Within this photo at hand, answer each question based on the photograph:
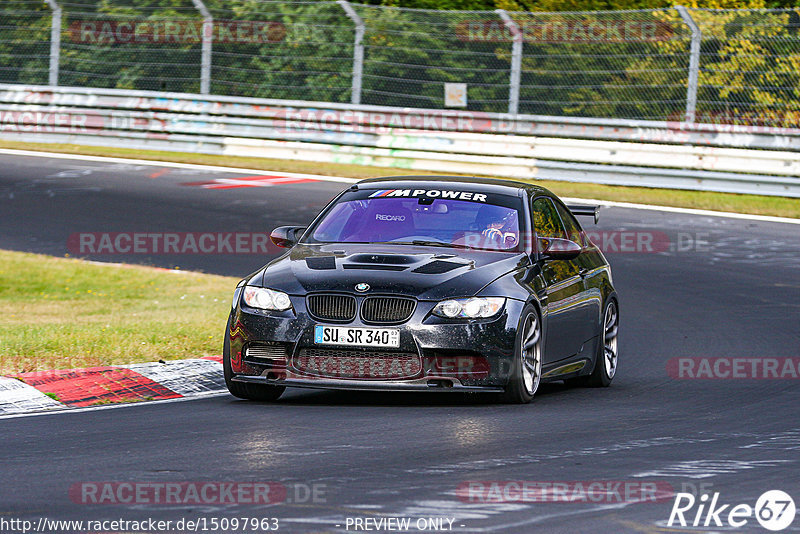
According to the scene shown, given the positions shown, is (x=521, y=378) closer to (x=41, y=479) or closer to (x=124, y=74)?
(x=41, y=479)

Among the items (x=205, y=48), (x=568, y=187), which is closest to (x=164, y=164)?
(x=205, y=48)

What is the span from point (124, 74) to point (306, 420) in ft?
65.4

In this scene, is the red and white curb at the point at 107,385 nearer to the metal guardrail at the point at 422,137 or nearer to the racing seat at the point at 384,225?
the racing seat at the point at 384,225

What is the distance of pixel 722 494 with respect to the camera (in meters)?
6.21

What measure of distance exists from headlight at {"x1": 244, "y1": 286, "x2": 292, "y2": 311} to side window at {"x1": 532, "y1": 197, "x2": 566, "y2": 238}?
7.03 ft

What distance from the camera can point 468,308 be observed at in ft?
28.4

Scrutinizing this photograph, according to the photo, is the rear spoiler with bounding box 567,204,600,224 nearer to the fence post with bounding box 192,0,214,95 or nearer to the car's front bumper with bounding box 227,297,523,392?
the car's front bumper with bounding box 227,297,523,392

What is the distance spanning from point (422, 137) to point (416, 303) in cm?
1633

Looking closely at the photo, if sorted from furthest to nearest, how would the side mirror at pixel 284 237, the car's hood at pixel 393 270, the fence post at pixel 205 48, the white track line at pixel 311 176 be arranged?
the fence post at pixel 205 48 → the white track line at pixel 311 176 → the side mirror at pixel 284 237 → the car's hood at pixel 393 270

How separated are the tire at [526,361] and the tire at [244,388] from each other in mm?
1484

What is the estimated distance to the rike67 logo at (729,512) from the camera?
18.7 ft

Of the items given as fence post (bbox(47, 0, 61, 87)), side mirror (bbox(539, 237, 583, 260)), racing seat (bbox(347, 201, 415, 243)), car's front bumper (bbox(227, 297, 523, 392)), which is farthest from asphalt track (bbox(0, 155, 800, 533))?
fence post (bbox(47, 0, 61, 87))

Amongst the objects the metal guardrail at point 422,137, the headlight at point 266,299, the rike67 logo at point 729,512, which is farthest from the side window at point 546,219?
the metal guardrail at point 422,137

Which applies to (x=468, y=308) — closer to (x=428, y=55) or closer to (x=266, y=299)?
(x=266, y=299)
